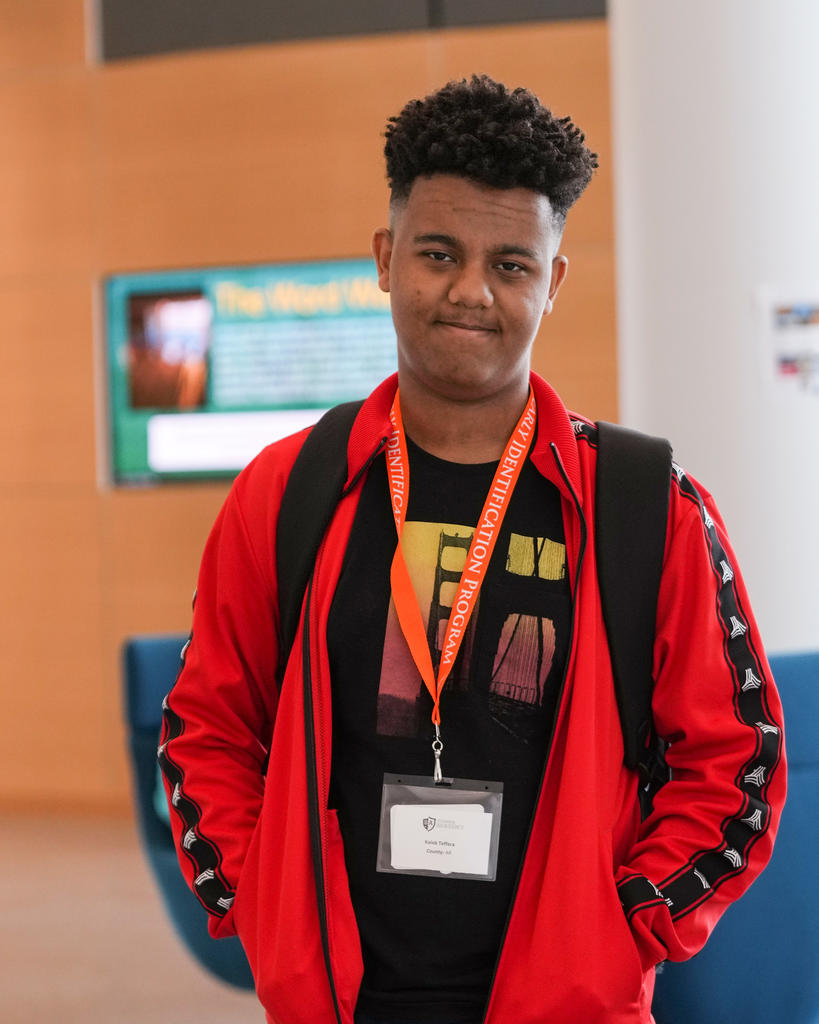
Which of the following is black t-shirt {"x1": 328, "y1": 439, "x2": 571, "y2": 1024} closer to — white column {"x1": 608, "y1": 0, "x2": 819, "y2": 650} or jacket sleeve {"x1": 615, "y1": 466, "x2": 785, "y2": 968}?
jacket sleeve {"x1": 615, "y1": 466, "x2": 785, "y2": 968}

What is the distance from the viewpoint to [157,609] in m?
5.23

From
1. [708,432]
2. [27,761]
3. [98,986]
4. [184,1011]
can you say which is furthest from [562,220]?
[27,761]

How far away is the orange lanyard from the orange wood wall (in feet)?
12.2

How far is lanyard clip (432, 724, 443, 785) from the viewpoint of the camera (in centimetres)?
120

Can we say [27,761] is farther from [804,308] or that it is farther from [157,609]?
[804,308]

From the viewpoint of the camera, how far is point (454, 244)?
1221mm

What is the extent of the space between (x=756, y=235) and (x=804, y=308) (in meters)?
0.22

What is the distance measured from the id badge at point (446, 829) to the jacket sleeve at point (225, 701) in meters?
0.19

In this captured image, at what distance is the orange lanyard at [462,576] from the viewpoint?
1.20 meters

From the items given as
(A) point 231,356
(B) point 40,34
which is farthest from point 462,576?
(B) point 40,34

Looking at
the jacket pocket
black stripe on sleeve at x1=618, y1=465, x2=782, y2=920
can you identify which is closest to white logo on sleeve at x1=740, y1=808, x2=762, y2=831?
black stripe on sleeve at x1=618, y1=465, x2=782, y2=920

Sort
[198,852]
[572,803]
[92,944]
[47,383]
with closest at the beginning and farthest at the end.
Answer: [572,803] → [198,852] → [92,944] → [47,383]

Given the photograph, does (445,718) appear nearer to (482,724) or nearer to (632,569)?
(482,724)

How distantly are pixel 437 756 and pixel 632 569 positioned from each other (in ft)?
0.96
